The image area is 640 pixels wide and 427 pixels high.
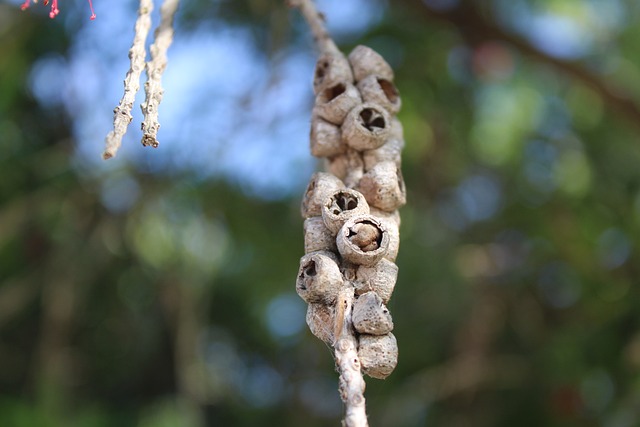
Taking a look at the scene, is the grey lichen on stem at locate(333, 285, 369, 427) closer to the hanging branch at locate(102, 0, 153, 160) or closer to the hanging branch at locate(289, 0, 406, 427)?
the hanging branch at locate(289, 0, 406, 427)

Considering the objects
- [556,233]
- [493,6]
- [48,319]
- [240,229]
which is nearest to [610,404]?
[556,233]

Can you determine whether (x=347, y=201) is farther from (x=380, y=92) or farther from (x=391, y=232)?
(x=380, y=92)

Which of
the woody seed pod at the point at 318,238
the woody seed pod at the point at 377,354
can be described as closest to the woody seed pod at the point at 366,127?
the woody seed pod at the point at 318,238

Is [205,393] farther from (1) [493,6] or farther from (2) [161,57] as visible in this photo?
(2) [161,57]

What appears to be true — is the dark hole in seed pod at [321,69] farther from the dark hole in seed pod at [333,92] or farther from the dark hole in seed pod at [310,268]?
the dark hole in seed pod at [310,268]

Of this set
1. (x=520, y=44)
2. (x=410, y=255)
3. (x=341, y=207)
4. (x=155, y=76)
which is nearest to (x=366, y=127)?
(x=341, y=207)

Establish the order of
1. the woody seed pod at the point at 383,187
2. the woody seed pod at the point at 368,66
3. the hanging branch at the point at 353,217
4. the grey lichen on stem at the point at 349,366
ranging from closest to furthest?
the grey lichen on stem at the point at 349,366
the hanging branch at the point at 353,217
the woody seed pod at the point at 383,187
the woody seed pod at the point at 368,66
